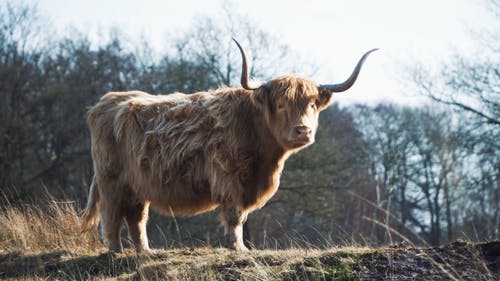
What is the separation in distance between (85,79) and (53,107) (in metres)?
1.47

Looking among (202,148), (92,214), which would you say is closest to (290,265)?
(202,148)

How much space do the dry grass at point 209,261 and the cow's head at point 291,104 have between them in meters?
1.30

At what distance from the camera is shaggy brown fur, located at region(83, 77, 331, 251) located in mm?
6566

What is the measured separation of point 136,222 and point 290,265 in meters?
3.06

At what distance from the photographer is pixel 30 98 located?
75.3ft

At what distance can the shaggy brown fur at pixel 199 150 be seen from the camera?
6566 mm

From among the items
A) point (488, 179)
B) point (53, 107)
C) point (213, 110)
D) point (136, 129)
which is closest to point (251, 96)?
point (213, 110)

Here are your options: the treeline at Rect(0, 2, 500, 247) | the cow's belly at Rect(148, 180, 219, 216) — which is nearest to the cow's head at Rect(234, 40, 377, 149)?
the cow's belly at Rect(148, 180, 219, 216)

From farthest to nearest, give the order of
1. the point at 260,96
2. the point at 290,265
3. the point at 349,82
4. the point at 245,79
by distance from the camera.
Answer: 1. the point at 349,82
2. the point at 245,79
3. the point at 260,96
4. the point at 290,265

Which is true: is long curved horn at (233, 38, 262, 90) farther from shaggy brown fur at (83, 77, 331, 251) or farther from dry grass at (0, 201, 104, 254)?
dry grass at (0, 201, 104, 254)

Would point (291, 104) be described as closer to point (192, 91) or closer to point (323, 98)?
point (323, 98)

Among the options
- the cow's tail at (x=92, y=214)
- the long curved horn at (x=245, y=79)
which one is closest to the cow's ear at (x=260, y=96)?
the long curved horn at (x=245, y=79)

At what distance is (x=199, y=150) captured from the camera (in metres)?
6.80

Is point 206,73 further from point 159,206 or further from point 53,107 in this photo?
point 159,206
